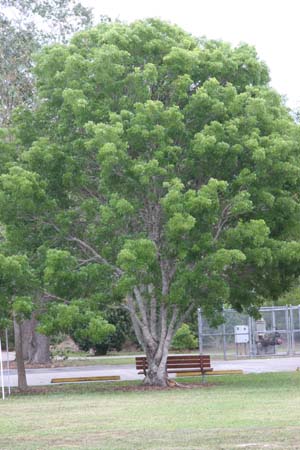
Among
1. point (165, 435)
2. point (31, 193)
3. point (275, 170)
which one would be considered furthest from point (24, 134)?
point (165, 435)

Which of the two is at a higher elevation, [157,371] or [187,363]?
[187,363]

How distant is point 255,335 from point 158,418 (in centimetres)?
2799

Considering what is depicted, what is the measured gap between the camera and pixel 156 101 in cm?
2641

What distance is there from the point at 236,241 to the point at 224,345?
63.1ft

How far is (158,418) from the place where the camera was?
710 inches

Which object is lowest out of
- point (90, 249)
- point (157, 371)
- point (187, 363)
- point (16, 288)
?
point (157, 371)

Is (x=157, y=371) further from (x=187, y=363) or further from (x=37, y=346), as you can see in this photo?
(x=37, y=346)

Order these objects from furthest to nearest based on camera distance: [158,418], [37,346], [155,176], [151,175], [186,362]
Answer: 1. [37,346]
2. [186,362]
3. [155,176]
4. [151,175]
5. [158,418]

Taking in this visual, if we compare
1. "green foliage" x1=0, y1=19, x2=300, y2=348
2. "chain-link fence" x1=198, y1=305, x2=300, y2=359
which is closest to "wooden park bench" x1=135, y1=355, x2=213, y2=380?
"green foliage" x1=0, y1=19, x2=300, y2=348

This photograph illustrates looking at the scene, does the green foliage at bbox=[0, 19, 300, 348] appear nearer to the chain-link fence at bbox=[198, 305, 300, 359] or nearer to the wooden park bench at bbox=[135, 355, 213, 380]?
the wooden park bench at bbox=[135, 355, 213, 380]

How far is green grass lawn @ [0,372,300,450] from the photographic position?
13.9 m

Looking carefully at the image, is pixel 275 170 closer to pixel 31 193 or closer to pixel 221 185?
pixel 221 185

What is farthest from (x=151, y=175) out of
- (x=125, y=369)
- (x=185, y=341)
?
(x=185, y=341)

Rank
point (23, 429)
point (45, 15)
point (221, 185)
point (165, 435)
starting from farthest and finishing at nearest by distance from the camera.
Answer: point (45, 15) → point (221, 185) → point (23, 429) → point (165, 435)
